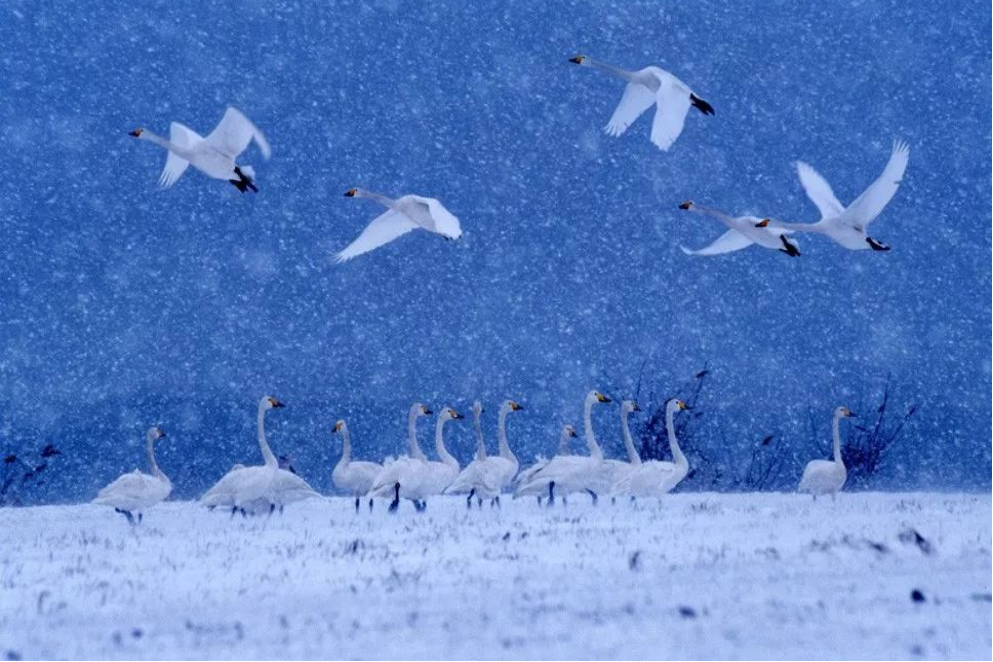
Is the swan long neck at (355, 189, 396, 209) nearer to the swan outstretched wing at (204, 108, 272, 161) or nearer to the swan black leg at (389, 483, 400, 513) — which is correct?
the swan outstretched wing at (204, 108, 272, 161)

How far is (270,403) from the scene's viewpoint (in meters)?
17.5

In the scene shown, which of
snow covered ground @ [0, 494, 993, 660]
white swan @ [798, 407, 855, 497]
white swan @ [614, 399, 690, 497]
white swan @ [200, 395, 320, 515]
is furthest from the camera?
white swan @ [798, 407, 855, 497]

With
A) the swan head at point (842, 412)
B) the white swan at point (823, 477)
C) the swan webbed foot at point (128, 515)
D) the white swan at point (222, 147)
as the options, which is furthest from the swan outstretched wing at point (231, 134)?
the swan head at point (842, 412)

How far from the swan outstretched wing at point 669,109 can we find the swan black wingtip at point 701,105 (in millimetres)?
173

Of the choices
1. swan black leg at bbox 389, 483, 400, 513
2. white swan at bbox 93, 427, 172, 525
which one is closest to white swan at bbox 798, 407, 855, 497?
swan black leg at bbox 389, 483, 400, 513

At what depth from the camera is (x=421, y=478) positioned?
45.5ft

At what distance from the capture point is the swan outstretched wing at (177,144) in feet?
39.3

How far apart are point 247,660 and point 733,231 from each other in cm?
773

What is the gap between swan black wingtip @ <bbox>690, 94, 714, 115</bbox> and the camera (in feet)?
36.8

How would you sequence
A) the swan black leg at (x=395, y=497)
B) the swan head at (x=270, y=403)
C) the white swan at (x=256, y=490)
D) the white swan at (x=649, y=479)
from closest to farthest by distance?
the white swan at (x=256, y=490)
the swan black leg at (x=395, y=497)
the white swan at (x=649, y=479)
the swan head at (x=270, y=403)

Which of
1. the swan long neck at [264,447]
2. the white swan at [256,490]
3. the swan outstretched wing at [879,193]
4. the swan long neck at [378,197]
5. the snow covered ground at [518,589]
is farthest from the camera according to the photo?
the swan long neck at [264,447]

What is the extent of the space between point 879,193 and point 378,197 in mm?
4644

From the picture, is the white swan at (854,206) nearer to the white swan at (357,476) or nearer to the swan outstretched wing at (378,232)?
the swan outstretched wing at (378,232)

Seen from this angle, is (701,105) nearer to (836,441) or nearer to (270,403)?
(836,441)
